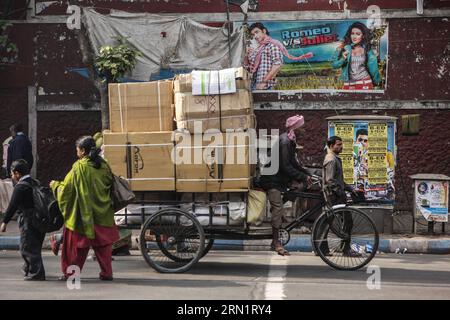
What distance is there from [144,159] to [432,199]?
643cm

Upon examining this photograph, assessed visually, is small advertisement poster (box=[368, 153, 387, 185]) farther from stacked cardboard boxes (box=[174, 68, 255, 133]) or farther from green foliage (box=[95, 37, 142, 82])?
stacked cardboard boxes (box=[174, 68, 255, 133])

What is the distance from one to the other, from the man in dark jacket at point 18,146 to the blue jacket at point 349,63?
634 cm

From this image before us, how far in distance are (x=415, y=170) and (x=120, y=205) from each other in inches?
366

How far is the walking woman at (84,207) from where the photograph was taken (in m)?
8.56

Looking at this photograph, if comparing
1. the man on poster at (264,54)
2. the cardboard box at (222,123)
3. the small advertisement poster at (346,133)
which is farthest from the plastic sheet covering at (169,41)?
the cardboard box at (222,123)

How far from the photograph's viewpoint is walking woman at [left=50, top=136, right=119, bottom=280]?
856 centimetres

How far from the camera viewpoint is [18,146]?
15523 mm

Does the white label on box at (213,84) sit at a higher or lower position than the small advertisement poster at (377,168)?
higher

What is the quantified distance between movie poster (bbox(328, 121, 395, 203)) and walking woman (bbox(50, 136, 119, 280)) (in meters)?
6.23

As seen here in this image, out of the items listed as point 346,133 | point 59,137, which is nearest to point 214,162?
point 346,133

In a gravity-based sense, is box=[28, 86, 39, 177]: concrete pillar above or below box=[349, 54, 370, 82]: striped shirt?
below

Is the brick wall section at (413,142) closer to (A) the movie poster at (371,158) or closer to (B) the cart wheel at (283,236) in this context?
(A) the movie poster at (371,158)

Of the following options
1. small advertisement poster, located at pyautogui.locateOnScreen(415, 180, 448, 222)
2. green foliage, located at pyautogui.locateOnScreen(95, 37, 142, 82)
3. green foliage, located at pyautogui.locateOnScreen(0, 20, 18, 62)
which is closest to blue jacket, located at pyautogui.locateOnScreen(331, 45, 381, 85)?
small advertisement poster, located at pyautogui.locateOnScreen(415, 180, 448, 222)
